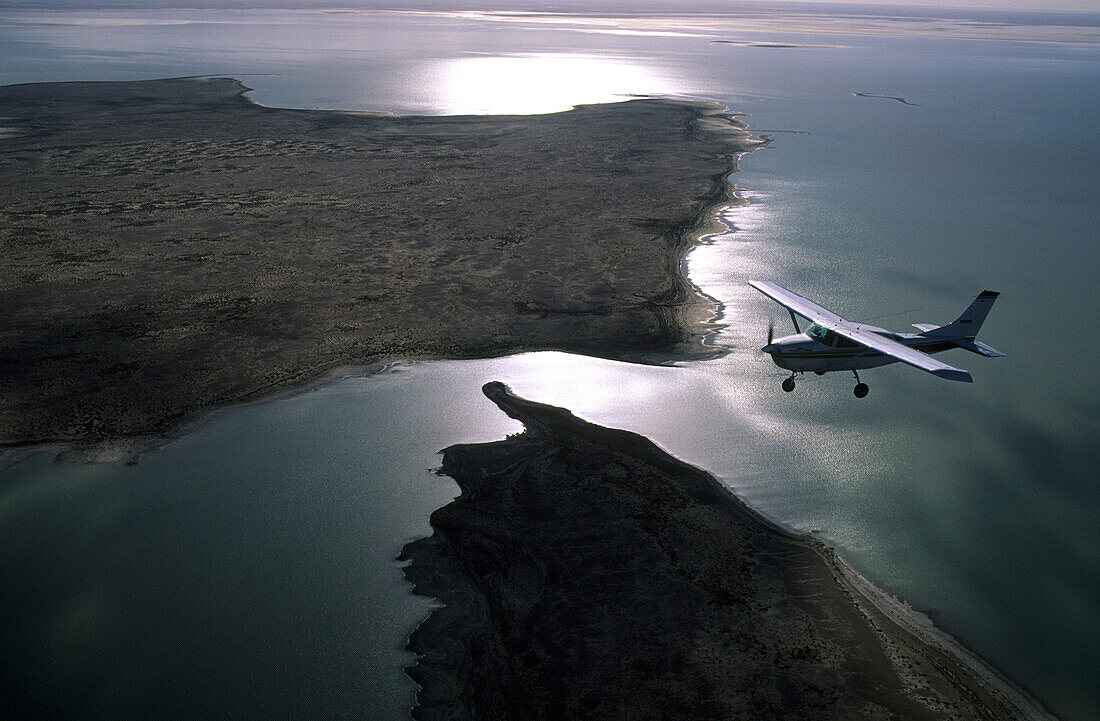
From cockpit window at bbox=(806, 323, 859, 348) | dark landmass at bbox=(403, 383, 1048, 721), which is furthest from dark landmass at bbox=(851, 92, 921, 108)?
dark landmass at bbox=(403, 383, 1048, 721)

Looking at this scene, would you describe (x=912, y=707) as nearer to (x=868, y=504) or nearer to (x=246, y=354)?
(x=868, y=504)

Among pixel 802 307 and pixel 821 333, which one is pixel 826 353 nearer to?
pixel 821 333

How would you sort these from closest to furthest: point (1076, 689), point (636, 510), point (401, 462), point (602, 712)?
point (602, 712) → point (1076, 689) → point (636, 510) → point (401, 462)

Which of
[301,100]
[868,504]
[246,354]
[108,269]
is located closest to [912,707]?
[868,504]

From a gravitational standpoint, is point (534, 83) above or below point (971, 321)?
above

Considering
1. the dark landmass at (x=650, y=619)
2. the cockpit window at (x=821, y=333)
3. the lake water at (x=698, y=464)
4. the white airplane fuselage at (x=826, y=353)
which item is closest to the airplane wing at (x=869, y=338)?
the cockpit window at (x=821, y=333)

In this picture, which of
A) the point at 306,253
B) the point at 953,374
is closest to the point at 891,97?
the point at 306,253

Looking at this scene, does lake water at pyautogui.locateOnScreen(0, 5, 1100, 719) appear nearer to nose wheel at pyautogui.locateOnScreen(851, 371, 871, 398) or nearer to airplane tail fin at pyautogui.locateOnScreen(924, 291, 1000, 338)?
nose wheel at pyautogui.locateOnScreen(851, 371, 871, 398)

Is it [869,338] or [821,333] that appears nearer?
[869,338]
